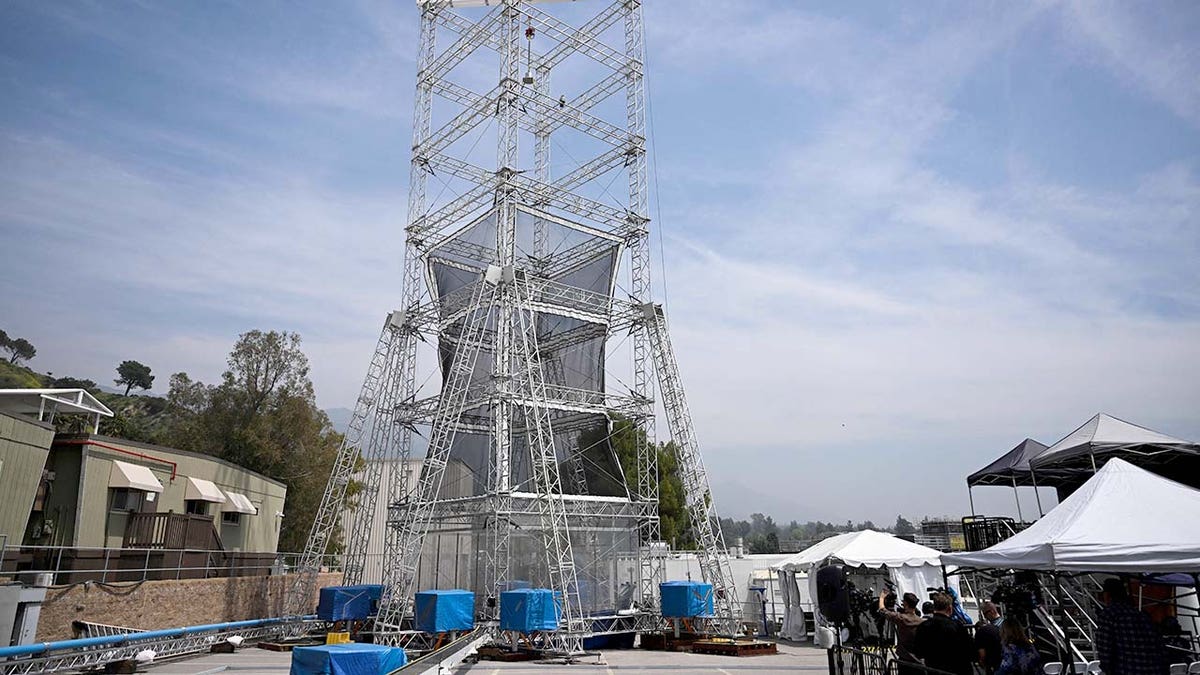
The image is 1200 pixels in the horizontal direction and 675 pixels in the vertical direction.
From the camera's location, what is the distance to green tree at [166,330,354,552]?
110 ft

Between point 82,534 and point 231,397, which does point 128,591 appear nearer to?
point 82,534

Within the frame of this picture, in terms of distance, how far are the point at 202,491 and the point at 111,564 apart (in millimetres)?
6040

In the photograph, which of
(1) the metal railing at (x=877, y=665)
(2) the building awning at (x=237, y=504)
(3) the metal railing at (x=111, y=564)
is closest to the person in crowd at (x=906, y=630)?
(1) the metal railing at (x=877, y=665)

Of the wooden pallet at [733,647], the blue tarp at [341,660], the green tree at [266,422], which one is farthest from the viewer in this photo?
the green tree at [266,422]

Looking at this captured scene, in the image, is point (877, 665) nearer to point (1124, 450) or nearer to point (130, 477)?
point (1124, 450)

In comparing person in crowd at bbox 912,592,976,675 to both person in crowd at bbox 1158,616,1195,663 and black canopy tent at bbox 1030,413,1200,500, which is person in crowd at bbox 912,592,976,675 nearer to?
person in crowd at bbox 1158,616,1195,663

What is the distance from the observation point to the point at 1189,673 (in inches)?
349

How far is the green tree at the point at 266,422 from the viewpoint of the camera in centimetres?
3341

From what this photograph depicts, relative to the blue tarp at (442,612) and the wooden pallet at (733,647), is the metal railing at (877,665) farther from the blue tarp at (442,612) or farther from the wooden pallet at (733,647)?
the blue tarp at (442,612)

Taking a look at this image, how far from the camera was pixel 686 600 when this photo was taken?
2186 cm

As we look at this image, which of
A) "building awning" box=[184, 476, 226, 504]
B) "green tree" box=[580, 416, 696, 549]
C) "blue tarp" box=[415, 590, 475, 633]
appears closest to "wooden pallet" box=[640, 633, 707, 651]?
"blue tarp" box=[415, 590, 475, 633]

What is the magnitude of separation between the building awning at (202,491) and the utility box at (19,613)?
9.65 m

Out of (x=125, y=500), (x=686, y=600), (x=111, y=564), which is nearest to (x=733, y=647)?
(x=686, y=600)

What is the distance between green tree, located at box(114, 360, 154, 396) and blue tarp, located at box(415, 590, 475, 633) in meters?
100
